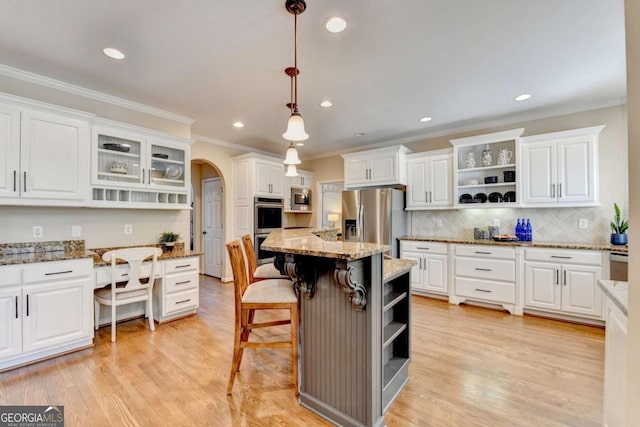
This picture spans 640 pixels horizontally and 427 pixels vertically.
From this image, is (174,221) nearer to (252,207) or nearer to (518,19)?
(252,207)

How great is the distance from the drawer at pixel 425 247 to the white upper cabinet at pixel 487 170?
70 centimetres

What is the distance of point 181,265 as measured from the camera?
3.36 meters

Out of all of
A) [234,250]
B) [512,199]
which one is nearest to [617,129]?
[512,199]

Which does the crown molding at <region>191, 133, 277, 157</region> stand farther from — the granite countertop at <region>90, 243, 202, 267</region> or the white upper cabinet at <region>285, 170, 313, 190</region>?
the granite countertop at <region>90, 243, 202, 267</region>

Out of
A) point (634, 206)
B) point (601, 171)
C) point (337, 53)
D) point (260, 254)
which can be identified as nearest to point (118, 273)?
point (260, 254)

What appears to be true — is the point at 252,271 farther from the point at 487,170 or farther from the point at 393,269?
→ the point at 487,170

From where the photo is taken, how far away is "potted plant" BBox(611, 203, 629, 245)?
10.4 feet

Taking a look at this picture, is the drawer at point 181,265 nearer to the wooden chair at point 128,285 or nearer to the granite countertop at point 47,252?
the granite countertop at point 47,252

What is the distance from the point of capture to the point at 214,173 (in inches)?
227

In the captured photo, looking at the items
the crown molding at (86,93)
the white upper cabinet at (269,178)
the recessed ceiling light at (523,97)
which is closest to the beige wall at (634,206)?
the recessed ceiling light at (523,97)

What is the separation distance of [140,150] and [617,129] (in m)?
5.90

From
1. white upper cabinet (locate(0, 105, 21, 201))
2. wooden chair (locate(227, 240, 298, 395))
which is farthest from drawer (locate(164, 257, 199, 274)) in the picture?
wooden chair (locate(227, 240, 298, 395))

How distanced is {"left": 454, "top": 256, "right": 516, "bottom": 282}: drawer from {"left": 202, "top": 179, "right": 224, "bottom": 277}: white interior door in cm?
423

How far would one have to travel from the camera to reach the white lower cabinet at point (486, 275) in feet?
11.6
